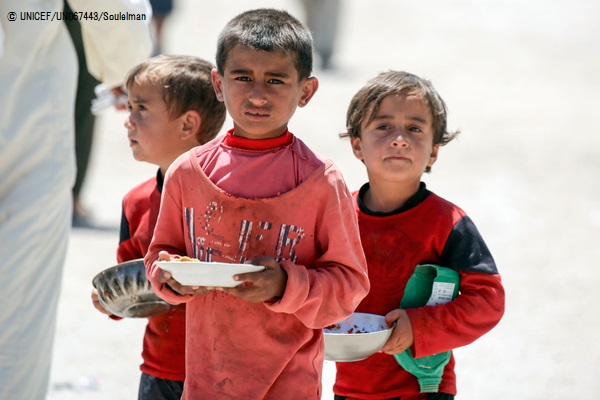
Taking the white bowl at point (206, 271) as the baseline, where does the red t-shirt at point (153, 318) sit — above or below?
below

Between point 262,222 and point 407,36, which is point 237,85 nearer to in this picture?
point 262,222

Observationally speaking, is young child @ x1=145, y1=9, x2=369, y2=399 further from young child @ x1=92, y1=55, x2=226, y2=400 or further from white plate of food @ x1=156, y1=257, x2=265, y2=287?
young child @ x1=92, y1=55, x2=226, y2=400

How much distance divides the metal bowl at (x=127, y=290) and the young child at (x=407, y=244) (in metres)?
0.66

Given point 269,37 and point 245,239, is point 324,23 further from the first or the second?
point 245,239

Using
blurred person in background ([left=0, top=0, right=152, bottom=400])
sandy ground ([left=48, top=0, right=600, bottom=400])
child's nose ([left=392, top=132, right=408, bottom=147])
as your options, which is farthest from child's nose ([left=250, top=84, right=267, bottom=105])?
sandy ground ([left=48, top=0, right=600, bottom=400])

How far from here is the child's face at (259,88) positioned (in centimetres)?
284

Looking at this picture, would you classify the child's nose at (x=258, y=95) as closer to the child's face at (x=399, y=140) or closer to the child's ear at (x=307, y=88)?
the child's ear at (x=307, y=88)

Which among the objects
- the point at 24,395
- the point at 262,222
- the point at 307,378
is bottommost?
the point at 24,395

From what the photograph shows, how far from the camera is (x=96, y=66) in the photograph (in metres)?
4.61

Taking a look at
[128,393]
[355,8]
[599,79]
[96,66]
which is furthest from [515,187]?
[355,8]

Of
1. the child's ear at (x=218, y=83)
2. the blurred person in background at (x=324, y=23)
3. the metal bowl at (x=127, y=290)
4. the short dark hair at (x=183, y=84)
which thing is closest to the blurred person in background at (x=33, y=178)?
the short dark hair at (x=183, y=84)

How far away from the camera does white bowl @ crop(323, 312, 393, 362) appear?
3166mm

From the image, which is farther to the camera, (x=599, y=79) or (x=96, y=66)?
(x=599, y=79)

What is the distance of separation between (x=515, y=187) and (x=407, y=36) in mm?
7034
